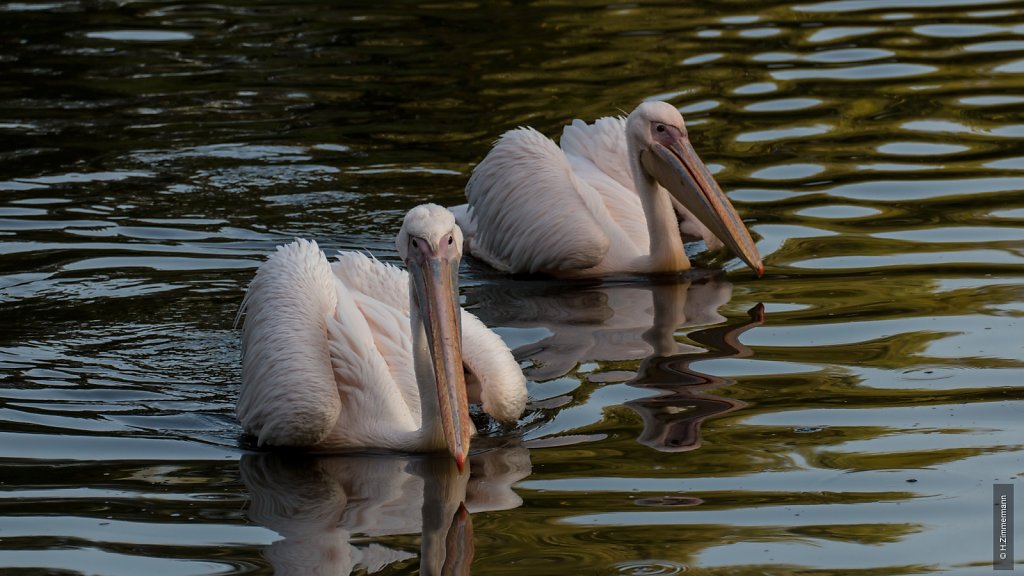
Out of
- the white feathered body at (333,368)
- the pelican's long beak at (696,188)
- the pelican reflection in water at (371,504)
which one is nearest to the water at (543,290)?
the pelican reflection in water at (371,504)

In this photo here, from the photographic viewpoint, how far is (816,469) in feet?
17.1

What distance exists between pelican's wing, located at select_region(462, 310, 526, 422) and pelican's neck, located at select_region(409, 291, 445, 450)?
251 millimetres

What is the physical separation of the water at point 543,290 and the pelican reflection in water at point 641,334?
0.02m

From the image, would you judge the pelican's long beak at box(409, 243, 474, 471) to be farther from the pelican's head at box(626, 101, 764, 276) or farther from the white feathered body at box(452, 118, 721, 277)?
the pelican's head at box(626, 101, 764, 276)

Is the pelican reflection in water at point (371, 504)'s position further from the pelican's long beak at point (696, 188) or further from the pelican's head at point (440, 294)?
the pelican's long beak at point (696, 188)

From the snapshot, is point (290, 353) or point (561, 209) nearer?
point (290, 353)

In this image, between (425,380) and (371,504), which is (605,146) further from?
(371,504)

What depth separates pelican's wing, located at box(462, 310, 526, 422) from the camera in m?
5.66

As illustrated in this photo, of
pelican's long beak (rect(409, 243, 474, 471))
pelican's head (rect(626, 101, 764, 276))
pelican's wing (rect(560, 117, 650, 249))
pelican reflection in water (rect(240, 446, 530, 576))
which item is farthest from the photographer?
pelican's wing (rect(560, 117, 650, 249))

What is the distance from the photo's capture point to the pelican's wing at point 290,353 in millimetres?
5551

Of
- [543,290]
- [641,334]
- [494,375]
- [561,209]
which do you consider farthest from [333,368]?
[561,209]

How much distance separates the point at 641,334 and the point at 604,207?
4.81 feet

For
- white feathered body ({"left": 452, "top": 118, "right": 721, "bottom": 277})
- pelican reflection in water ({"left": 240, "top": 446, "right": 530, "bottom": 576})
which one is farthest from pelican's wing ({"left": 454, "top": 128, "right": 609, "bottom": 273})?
pelican reflection in water ({"left": 240, "top": 446, "right": 530, "bottom": 576})

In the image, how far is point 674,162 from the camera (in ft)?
26.0
